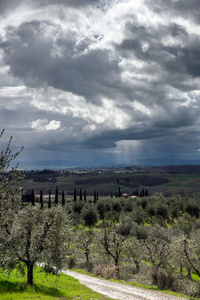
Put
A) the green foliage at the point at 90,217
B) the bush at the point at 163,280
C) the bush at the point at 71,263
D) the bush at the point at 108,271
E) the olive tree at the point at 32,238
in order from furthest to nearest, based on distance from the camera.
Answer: the green foliage at the point at 90,217 < the bush at the point at 71,263 < the bush at the point at 108,271 < the bush at the point at 163,280 < the olive tree at the point at 32,238

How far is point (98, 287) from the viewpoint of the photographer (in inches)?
1490

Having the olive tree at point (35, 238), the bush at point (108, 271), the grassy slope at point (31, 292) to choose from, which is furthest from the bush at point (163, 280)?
the olive tree at point (35, 238)

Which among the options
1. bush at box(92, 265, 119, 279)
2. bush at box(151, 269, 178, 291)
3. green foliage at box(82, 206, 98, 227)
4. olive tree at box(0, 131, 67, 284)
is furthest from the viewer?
green foliage at box(82, 206, 98, 227)

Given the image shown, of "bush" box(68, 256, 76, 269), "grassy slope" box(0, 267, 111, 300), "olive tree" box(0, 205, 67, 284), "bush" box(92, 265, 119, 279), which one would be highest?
"olive tree" box(0, 205, 67, 284)

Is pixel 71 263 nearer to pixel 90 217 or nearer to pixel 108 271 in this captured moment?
pixel 108 271

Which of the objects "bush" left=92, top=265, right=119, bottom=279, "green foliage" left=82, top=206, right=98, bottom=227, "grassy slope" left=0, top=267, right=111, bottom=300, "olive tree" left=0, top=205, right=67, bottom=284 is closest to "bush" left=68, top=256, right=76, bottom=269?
"bush" left=92, top=265, right=119, bottom=279

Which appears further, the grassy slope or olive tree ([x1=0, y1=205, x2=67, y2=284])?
olive tree ([x1=0, y1=205, x2=67, y2=284])

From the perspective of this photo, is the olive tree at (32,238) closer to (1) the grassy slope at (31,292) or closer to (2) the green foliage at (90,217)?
(1) the grassy slope at (31,292)

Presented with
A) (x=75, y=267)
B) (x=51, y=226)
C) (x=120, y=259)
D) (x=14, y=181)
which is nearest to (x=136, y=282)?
(x=120, y=259)

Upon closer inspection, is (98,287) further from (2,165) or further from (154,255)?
(2,165)

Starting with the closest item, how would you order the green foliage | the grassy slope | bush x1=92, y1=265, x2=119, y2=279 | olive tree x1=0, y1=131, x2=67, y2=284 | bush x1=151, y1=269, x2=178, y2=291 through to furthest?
the grassy slope
olive tree x1=0, y1=131, x2=67, y2=284
bush x1=151, y1=269, x2=178, y2=291
bush x1=92, y1=265, x2=119, y2=279
the green foliage

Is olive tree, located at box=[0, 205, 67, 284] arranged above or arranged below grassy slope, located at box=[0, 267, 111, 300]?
above

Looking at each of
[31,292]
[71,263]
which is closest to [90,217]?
[71,263]

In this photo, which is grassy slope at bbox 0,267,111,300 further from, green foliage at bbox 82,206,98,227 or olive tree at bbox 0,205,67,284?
green foliage at bbox 82,206,98,227
